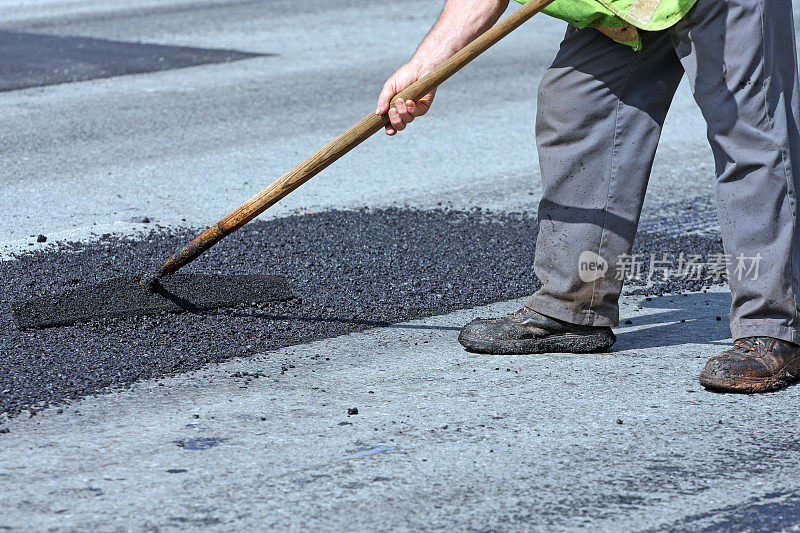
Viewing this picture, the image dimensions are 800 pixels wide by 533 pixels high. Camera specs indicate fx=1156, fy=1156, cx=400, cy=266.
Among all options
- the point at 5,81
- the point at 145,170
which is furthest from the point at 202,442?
the point at 5,81

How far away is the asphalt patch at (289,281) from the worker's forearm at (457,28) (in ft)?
3.17

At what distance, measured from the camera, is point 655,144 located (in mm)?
3688

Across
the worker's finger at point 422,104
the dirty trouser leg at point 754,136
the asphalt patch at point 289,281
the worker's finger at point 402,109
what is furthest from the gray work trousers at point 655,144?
the asphalt patch at point 289,281

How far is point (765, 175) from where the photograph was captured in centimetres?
340

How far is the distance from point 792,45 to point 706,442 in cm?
126

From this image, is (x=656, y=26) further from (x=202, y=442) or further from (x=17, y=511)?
(x=17, y=511)

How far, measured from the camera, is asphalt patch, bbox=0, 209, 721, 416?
348 centimetres

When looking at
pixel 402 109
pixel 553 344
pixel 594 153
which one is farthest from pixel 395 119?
pixel 553 344

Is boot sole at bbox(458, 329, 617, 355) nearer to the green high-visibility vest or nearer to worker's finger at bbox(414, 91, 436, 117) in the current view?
worker's finger at bbox(414, 91, 436, 117)

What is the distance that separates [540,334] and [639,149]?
0.67 m

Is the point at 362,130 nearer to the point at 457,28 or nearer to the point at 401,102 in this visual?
the point at 401,102

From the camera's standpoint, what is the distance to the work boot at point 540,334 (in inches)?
147

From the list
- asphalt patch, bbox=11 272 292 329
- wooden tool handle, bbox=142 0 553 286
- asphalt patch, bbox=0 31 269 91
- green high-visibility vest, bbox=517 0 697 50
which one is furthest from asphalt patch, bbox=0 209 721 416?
asphalt patch, bbox=0 31 269 91

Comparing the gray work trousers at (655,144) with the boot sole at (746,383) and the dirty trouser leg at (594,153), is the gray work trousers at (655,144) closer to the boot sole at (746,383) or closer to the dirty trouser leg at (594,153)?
the dirty trouser leg at (594,153)
